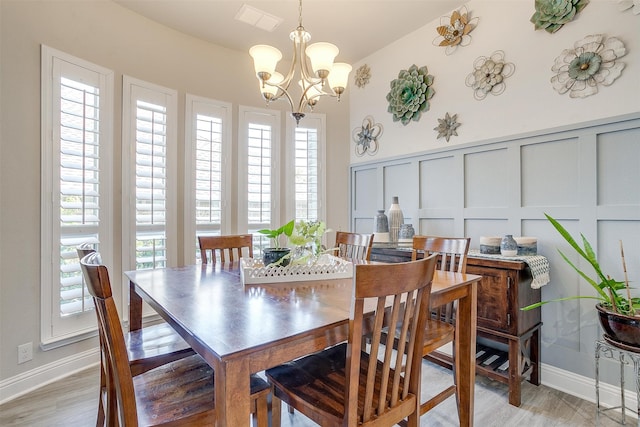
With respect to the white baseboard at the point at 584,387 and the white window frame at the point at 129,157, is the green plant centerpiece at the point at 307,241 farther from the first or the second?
the white baseboard at the point at 584,387

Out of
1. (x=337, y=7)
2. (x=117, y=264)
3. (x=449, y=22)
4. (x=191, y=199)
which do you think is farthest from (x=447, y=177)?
(x=117, y=264)

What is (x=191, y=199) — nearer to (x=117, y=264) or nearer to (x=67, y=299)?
(x=117, y=264)

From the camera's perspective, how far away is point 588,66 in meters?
2.09

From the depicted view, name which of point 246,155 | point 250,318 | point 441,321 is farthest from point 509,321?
point 246,155

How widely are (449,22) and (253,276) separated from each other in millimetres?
2851

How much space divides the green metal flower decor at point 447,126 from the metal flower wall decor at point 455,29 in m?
0.60

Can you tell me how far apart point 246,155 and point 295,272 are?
2.10 m

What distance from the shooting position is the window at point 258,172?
11.3 feet

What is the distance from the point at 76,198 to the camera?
242 cm

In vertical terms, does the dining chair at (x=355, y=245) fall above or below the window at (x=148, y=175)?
below

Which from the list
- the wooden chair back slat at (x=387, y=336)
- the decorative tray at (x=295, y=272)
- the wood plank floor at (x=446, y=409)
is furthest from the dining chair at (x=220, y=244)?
the wooden chair back slat at (x=387, y=336)

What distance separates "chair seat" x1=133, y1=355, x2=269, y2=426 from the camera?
43.1 inches

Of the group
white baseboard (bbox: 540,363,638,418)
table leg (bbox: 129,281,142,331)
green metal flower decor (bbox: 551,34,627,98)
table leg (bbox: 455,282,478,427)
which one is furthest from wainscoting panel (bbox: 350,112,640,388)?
table leg (bbox: 129,281,142,331)

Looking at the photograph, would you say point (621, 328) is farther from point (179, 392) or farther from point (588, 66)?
point (179, 392)
